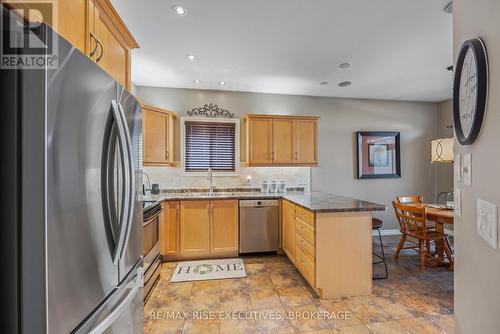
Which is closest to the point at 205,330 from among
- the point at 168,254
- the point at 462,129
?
the point at 168,254

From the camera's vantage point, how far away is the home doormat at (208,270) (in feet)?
8.98

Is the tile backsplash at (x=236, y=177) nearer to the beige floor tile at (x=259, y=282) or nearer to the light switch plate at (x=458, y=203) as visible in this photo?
the beige floor tile at (x=259, y=282)

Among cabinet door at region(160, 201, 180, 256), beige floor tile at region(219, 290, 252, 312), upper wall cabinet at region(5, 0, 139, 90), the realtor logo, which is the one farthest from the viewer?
cabinet door at region(160, 201, 180, 256)

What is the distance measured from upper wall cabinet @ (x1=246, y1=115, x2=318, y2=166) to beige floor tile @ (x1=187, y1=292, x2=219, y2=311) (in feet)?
6.77

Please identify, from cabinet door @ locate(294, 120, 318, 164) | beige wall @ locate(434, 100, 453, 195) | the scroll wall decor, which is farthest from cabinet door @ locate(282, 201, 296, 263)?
beige wall @ locate(434, 100, 453, 195)

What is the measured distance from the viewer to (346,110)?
4.37 metres

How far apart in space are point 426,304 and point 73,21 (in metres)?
3.48

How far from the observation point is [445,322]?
6.26 ft

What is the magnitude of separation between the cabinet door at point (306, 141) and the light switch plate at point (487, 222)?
307 centimetres

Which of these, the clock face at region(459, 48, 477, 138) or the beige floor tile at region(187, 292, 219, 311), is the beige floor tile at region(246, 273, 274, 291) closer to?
the beige floor tile at region(187, 292, 219, 311)

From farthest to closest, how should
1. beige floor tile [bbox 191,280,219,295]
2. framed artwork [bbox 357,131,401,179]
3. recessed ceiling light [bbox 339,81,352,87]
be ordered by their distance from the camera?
framed artwork [bbox 357,131,401,179], recessed ceiling light [bbox 339,81,352,87], beige floor tile [bbox 191,280,219,295]

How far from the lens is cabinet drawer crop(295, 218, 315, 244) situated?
90.8 inches

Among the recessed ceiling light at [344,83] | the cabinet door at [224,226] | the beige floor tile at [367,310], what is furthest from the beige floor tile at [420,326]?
the recessed ceiling light at [344,83]

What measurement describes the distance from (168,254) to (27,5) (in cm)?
307
